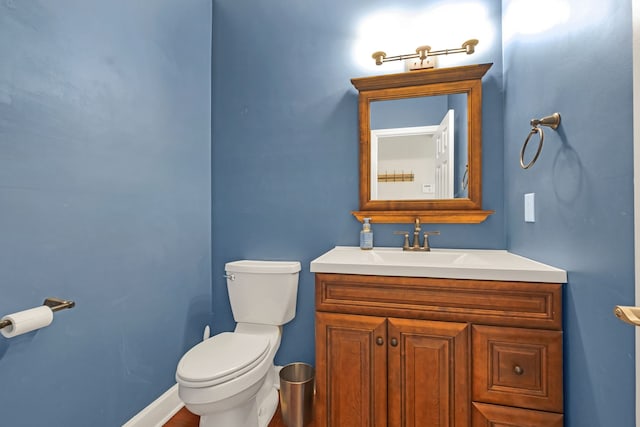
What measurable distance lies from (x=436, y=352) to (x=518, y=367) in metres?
0.26

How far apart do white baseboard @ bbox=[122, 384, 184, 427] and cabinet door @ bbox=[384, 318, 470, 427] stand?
1148 mm

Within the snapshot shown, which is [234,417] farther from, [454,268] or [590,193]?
[590,193]

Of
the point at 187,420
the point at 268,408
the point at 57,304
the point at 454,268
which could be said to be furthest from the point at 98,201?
the point at 454,268

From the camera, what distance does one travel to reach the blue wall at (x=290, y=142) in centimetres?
Result: 176

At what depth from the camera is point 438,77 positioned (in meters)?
1.60

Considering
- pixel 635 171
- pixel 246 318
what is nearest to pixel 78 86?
pixel 246 318

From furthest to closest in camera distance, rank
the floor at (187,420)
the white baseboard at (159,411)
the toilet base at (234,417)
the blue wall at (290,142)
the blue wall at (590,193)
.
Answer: the blue wall at (290,142) → the floor at (187,420) → the white baseboard at (159,411) → the toilet base at (234,417) → the blue wall at (590,193)

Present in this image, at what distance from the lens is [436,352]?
3.65 ft

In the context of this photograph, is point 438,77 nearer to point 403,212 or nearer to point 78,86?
point 403,212

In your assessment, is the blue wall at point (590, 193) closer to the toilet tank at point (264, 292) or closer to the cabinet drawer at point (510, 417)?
the cabinet drawer at point (510, 417)

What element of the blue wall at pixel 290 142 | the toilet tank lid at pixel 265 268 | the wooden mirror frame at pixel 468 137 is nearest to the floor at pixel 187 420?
the blue wall at pixel 290 142

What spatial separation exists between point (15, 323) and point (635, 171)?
5.42ft

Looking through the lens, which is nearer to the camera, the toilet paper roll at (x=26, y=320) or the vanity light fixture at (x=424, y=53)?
the toilet paper roll at (x=26, y=320)

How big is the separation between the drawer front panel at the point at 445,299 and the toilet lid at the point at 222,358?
0.37 metres
